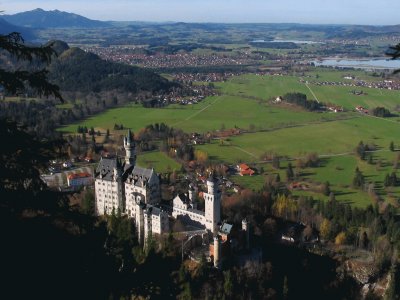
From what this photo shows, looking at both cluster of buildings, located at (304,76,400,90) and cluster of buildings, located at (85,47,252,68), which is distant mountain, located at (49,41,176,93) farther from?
cluster of buildings, located at (304,76,400,90)

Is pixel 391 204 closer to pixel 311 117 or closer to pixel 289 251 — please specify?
pixel 289 251

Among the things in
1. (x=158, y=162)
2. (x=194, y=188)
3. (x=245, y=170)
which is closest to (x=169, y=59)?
(x=158, y=162)

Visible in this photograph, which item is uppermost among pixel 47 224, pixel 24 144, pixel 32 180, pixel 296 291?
pixel 24 144

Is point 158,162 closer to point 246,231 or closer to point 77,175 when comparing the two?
point 77,175

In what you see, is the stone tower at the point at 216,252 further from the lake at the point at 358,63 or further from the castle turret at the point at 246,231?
the lake at the point at 358,63

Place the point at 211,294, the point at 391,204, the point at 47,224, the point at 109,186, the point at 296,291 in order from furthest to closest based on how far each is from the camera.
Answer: the point at 391,204
the point at 109,186
the point at 296,291
the point at 211,294
the point at 47,224

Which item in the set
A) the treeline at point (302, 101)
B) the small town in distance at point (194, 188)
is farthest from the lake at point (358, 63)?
the treeline at point (302, 101)

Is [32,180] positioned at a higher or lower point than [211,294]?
higher

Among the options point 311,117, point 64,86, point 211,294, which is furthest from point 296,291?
point 64,86
